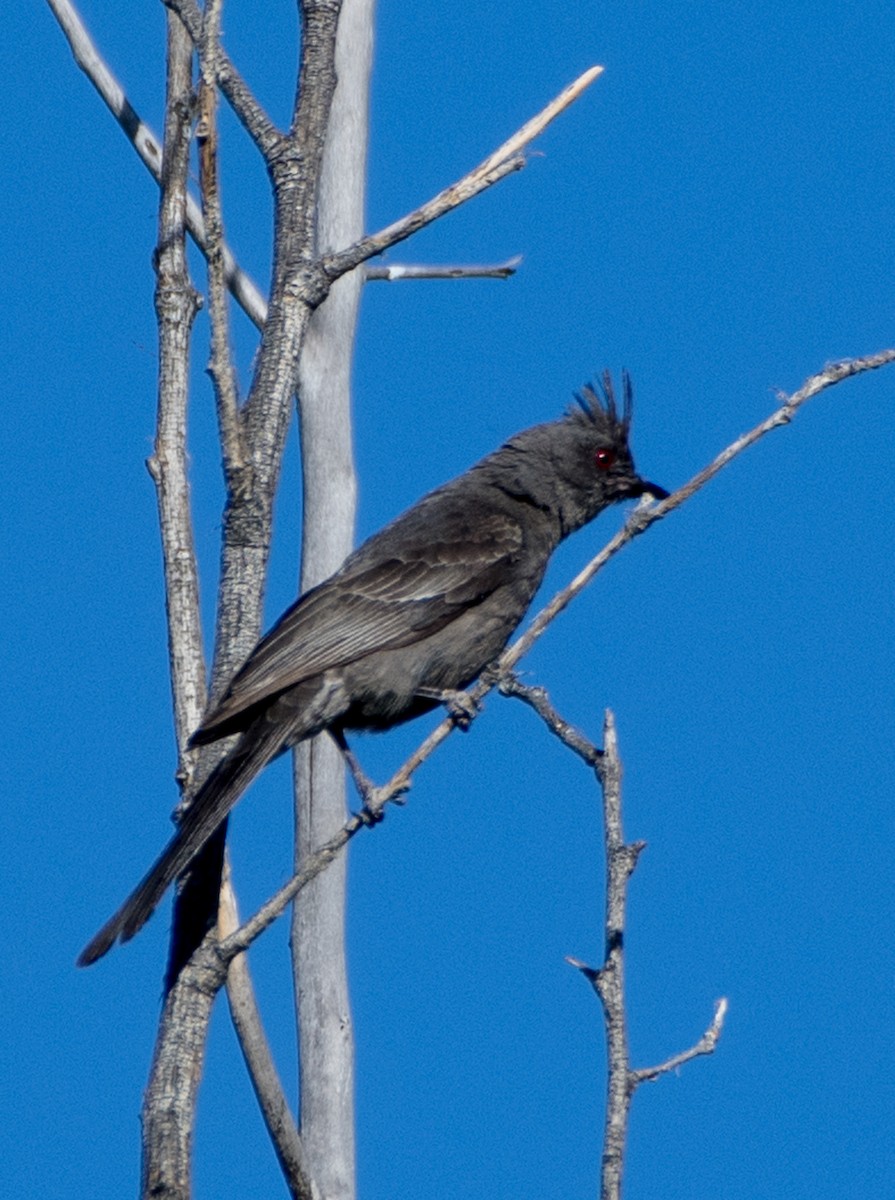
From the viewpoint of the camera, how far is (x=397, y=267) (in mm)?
8148

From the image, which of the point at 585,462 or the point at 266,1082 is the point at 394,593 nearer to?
the point at 585,462

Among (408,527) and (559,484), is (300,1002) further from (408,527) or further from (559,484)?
(559,484)

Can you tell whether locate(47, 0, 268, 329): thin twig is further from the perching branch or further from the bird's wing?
the perching branch

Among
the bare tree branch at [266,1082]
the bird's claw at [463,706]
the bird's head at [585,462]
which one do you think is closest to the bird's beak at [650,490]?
the bird's head at [585,462]

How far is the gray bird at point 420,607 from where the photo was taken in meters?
6.18

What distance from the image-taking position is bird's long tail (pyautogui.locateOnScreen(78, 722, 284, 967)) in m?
5.50

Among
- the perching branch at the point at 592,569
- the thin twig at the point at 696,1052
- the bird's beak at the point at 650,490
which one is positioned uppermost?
the bird's beak at the point at 650,490

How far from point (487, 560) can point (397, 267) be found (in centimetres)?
149

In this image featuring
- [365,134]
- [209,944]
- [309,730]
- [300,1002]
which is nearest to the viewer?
[209,944]


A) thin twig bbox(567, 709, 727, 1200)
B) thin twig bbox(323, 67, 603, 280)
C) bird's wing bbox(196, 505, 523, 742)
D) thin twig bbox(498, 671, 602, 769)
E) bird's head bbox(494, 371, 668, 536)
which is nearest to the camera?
thin twig bbox(567, 709, 727, 1200)

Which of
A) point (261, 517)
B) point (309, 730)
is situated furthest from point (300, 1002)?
point (261, 517)

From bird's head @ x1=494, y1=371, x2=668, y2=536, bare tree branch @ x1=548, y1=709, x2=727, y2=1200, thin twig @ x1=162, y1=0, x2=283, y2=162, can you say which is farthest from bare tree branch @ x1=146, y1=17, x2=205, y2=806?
bird's head @ x1=494, y1=371, x2=668, y2=536

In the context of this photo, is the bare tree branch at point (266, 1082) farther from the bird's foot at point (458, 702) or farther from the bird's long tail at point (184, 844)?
the bird's foot at point (458, 702)

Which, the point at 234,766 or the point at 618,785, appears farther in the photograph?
the point at 234,766
